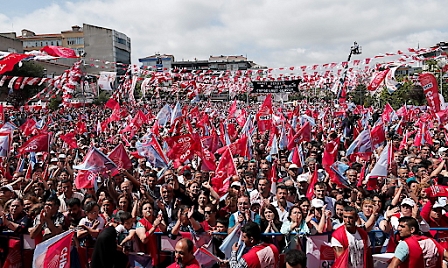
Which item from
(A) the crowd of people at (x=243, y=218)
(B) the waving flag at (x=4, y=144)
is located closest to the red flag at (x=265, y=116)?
(A) the crowd of people at (x=243, y=218)

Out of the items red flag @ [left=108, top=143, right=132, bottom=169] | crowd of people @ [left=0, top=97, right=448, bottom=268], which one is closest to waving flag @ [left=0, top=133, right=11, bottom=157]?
crowd of people @ [left=0, top=97, right=448, bottom=268]

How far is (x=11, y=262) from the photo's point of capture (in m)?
5.46

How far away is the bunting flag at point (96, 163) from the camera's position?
795 centimetres

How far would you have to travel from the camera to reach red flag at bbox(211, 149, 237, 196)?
819 cm

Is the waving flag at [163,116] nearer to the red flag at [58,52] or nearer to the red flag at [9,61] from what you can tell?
the red flag at [58,52]

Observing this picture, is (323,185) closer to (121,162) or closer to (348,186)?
(348,186)

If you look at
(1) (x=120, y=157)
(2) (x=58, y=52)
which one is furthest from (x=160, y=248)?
(2) (x=58, y=52)

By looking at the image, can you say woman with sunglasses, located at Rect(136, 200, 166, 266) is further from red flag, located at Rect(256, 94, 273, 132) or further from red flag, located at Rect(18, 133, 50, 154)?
red flag, located at Rect(256, 94, 273, 132)

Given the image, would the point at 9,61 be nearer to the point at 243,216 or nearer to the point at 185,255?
the point at 243,216

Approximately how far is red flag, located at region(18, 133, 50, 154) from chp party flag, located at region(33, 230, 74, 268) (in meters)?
6.18

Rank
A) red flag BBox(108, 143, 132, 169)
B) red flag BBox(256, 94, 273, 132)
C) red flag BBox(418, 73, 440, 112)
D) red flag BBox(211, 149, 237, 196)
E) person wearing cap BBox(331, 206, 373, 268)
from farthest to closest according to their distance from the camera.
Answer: red flag BBox(256, 94, 273, 132), red flag BBox(418, 73, 440, 112), red flag BBox(108, 143, 132, 169), red flag BBox(211, 149, 237, 196), person wearing cap BBox(331, 206, 373, 268)

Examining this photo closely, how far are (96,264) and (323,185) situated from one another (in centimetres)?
Answer: 351

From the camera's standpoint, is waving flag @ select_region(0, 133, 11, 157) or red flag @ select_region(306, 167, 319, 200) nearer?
red flag @ select_region(306, 167, 319, 200)

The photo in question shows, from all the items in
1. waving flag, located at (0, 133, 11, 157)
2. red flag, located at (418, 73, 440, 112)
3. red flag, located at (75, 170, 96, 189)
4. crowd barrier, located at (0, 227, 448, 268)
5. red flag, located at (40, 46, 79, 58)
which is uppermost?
red flag, located at (40, 46, 79, 58)
